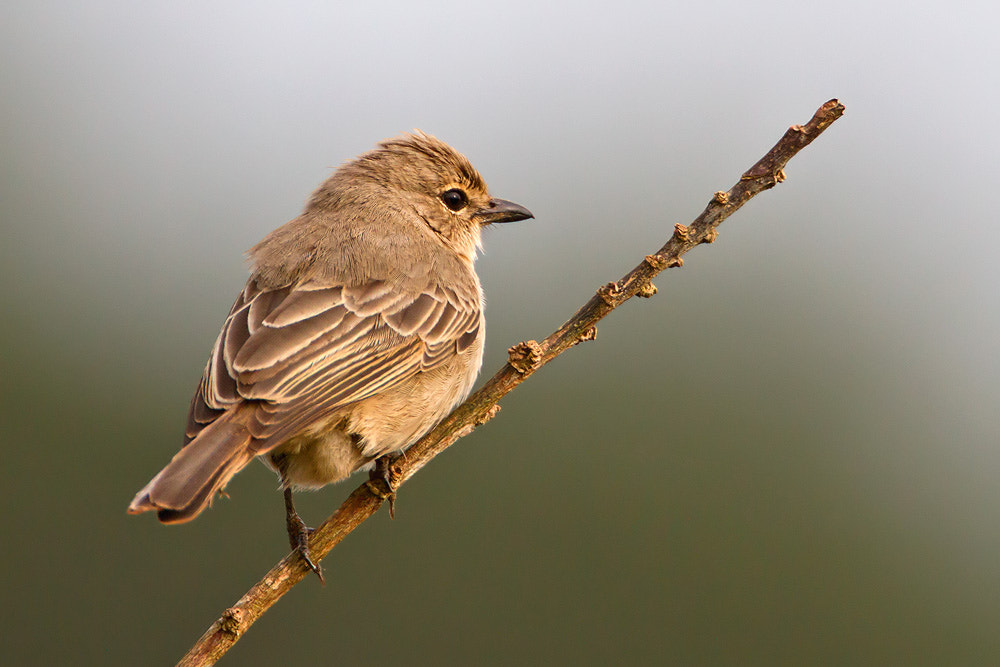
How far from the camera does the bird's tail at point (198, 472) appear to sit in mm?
3254

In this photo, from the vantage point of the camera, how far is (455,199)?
19.6ft

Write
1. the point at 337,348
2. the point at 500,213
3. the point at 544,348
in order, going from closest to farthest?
the point at 544,348 < the point at 337,348 < the point at 500,213

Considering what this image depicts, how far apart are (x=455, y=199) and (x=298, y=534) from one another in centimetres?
249

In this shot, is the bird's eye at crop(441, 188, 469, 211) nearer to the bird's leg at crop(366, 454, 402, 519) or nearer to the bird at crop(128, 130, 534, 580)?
the bird at crop(128, 130, 534, 580)

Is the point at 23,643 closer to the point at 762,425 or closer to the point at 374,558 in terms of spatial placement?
the point at 374,558

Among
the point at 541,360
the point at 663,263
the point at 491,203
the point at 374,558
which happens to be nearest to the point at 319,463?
the point at 541,360

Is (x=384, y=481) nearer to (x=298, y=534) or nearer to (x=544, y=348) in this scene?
(x=298, y=534)

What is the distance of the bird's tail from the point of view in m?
3.25

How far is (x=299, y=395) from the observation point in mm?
3990

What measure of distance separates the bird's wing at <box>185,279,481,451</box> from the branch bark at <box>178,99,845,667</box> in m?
0.39

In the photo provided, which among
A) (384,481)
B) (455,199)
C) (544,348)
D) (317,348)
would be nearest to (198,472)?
(384,481)

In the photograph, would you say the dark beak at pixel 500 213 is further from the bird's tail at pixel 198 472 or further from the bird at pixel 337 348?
the bird's tail at pixel 198 472

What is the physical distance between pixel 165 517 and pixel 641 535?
6.53m

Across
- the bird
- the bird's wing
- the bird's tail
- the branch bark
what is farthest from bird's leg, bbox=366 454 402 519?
the bird's tail
